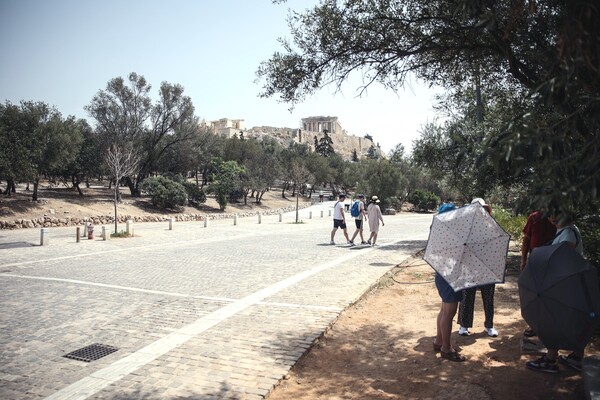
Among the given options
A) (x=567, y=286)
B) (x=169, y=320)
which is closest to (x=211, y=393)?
(x=169, y=320)

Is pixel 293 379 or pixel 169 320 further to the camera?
pixel 169 320

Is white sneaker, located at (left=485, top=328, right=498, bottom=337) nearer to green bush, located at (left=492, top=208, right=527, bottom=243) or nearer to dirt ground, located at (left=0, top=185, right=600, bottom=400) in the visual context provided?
dirt ground, located at (left=0, top=185, right=600, bottom=400)

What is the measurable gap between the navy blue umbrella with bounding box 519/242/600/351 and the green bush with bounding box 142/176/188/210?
32.5 meters

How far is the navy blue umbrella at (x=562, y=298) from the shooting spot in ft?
12.2

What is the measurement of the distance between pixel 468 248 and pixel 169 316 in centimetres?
443

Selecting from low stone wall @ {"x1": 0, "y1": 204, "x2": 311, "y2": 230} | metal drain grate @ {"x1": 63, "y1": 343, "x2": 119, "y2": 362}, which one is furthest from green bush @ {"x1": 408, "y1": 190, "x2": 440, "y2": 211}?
metal drain grate @ {"x1": 63, "y1": 343, "x2": 119, "y2": 362}

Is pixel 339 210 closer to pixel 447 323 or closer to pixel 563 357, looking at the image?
pixel 447 323

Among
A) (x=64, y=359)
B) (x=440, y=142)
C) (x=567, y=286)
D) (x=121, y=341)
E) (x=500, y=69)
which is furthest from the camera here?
(x=440, y=142)

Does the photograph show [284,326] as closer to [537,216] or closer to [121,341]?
[121,341]

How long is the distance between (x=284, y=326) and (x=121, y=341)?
2.14 metres

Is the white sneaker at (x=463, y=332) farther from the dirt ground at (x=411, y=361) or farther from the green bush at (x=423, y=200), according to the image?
the green bush at (x=423, y=200)

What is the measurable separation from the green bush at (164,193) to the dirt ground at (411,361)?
1136 inches

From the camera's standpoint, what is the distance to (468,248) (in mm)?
4730

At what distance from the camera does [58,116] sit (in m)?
31.2
